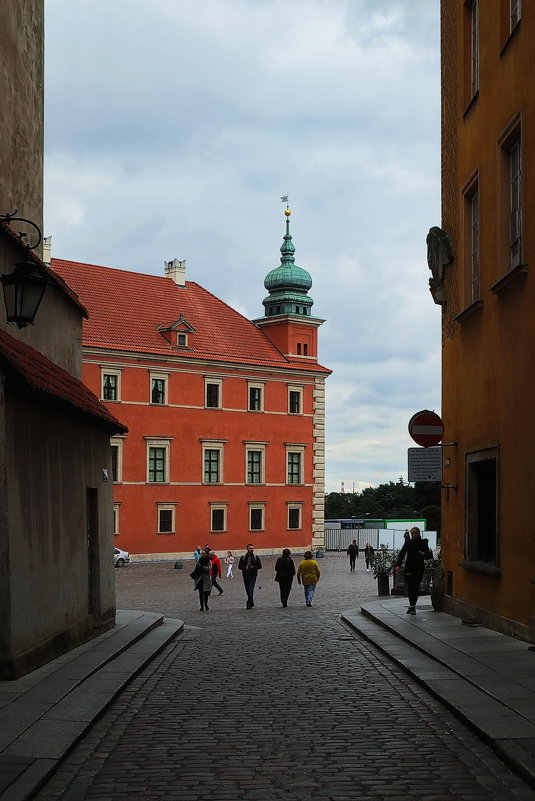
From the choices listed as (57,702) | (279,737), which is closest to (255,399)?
(57,702)

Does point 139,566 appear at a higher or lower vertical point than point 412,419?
lower

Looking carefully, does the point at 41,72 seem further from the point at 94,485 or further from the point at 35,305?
the point at 35,305

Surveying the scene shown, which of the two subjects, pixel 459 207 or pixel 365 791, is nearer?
pixel 365 791

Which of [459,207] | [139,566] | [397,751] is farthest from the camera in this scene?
[139,566]

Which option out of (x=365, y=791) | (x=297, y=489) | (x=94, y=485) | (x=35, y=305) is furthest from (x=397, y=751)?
(x=297, y=489)

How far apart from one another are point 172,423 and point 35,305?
51.8 m

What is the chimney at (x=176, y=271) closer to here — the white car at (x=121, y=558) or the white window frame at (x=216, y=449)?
the white window frame at (x=216, y=449)

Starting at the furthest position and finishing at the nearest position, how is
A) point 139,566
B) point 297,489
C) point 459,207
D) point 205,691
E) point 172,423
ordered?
point 297,489 < point 172,423 < point 139,566 < point 459,207 < point 205,691

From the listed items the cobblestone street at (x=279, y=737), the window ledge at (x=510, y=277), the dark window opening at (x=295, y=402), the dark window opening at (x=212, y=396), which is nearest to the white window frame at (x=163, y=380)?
the dark window opening at (x=212, y=396)

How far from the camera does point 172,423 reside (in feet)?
210

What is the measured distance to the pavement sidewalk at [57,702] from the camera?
314 inches

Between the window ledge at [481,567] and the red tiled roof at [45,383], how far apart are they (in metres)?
6.43

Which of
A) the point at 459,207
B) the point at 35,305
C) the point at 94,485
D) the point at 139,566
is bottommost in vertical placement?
the point at 139,566

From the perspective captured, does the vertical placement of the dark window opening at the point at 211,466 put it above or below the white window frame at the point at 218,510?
above
